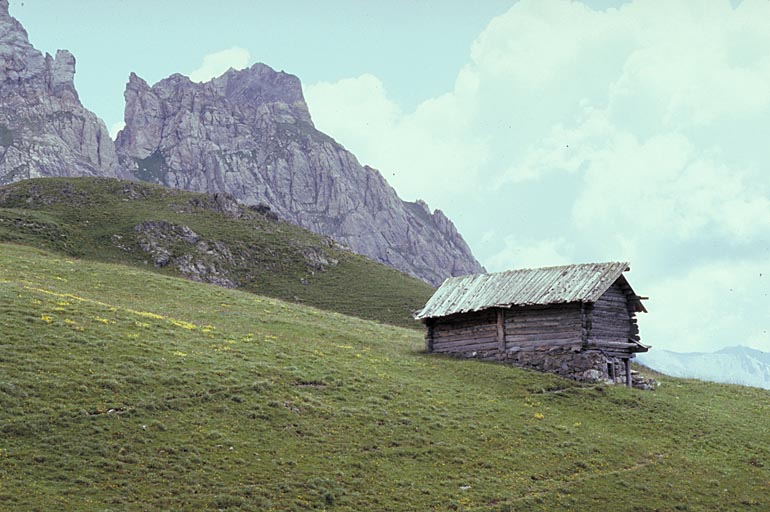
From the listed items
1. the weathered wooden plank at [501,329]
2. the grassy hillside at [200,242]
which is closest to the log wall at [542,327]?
the weathered wooden plank at [501,329]

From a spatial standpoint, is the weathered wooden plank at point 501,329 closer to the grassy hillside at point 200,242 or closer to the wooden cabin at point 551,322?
the wooden cabin at point 551,322

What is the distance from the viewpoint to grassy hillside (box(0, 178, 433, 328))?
102750mm

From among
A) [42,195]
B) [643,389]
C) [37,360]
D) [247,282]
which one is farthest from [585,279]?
[42,195]

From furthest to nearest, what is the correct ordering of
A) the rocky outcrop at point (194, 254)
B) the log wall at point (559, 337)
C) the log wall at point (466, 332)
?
the rocky outcrop at point (194, 254)
the log wall at point (466, 332)
the log wall at point (559, 337)

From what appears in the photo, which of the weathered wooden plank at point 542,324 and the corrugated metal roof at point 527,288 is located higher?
the corrugated metal roof at point 527,288

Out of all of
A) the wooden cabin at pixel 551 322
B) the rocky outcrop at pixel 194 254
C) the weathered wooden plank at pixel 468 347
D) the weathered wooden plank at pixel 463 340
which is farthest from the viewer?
the rocky outcrop at pixel 194 254

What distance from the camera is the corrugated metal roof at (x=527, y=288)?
47062 mm

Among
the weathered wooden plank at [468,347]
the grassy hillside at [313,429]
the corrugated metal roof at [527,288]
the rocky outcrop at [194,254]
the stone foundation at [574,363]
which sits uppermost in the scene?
the rocky outcrop at [194,254]

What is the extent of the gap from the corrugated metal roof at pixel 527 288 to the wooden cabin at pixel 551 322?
0.06m

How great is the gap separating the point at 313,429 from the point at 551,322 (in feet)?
70.9

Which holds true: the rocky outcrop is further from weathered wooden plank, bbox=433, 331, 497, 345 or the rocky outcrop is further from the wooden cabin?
the wooden cabin

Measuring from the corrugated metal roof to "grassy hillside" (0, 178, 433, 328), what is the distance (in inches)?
1832

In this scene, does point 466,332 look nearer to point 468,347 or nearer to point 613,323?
point 468,347

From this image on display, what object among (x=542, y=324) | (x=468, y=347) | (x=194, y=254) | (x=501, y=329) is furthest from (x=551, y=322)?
(x=194, y=254)
